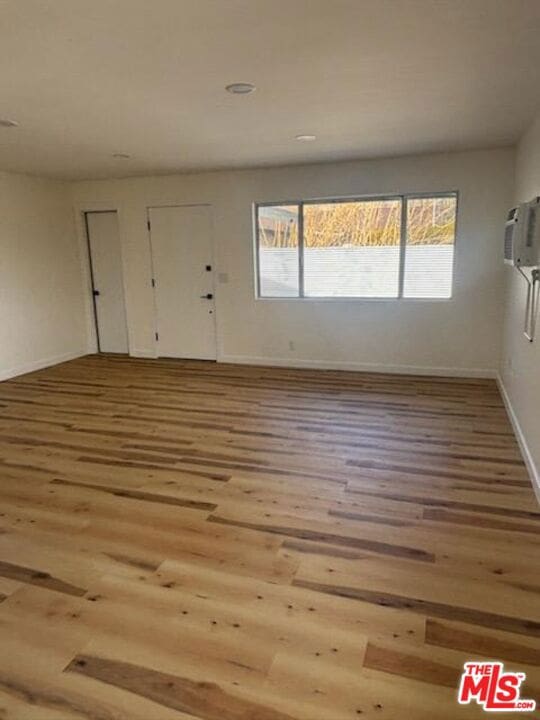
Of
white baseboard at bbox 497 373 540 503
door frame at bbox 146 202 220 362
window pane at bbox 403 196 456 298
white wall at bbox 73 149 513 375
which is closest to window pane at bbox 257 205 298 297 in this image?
white wall at bbox 73 149 513 375

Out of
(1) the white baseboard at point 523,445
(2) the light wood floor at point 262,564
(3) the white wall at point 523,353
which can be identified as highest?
(3) the white wall at point 523,353

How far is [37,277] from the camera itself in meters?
6.53

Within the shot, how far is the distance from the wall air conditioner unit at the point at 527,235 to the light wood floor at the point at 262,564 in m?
1.42

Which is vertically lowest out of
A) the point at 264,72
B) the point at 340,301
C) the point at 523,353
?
the point at 523,353

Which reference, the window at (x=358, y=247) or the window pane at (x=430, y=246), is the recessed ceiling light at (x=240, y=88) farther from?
the window pane at (x=430, y=246)

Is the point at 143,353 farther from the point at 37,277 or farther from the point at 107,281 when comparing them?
the point at 37,277

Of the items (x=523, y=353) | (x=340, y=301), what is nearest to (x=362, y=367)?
(x=340, y=301)

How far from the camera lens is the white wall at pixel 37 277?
19.9ft

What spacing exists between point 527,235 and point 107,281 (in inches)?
230

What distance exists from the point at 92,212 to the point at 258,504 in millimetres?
5783

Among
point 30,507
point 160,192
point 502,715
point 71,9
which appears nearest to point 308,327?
point 160,192

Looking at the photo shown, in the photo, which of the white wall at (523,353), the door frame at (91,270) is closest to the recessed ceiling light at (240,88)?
the white wall at (523,353)

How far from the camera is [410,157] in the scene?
5457 mm

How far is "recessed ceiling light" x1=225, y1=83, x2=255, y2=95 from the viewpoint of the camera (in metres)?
2.98
